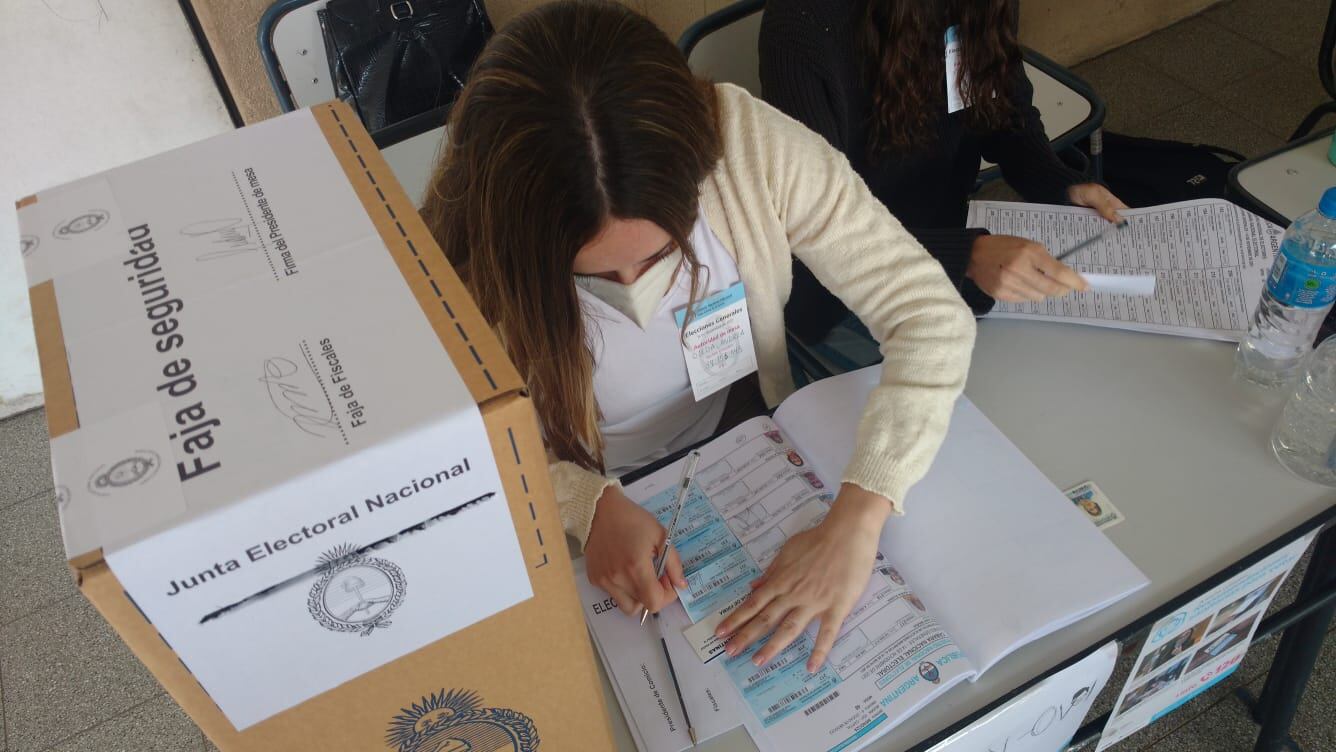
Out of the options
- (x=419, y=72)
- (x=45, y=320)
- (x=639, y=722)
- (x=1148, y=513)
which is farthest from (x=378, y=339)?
(x=419, y=72)

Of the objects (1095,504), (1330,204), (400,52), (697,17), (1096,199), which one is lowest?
(1095,504)

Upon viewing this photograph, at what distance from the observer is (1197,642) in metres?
1.02

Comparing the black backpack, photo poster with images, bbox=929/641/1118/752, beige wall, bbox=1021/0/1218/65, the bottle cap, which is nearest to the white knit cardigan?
photo poster with images, bbox=929/641/1118/752

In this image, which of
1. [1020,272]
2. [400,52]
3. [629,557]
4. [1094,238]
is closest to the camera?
[629,557]

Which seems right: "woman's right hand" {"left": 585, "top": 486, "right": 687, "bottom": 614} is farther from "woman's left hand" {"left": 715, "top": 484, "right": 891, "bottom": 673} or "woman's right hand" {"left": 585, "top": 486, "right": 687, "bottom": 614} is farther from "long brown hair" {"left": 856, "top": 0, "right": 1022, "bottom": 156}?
"long brown hair" {"left": 856, "top": 0, "right": 1022, "bottom": 156}

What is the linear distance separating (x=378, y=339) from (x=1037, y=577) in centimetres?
69

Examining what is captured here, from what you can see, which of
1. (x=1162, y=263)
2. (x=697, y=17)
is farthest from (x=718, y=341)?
(x=697, y=17)

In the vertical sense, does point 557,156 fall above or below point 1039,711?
above

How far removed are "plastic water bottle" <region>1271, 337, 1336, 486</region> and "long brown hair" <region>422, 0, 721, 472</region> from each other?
70 centimetres

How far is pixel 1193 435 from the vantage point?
1.04 metres

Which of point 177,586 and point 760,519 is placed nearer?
point 177,586

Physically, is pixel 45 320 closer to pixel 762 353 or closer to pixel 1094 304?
pixel 762 353

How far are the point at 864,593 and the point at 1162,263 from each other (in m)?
0.69

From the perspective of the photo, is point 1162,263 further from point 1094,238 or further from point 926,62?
point 926,62
